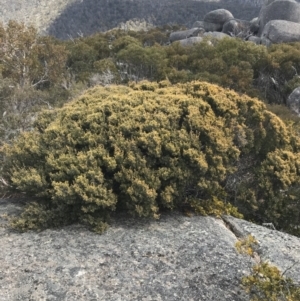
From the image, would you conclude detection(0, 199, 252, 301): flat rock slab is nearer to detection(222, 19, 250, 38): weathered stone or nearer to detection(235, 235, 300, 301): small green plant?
detection(235, 235, 300, 301): small green plant

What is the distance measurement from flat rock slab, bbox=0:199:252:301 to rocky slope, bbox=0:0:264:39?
7426 cm

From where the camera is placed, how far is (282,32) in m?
34.9

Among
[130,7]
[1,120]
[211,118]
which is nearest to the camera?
[211,118]

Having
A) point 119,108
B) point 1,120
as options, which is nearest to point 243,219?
point 119,108

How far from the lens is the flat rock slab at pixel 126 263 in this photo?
5.61 m

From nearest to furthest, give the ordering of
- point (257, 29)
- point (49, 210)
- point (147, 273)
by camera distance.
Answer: point (147, 273) → point (49, 210) → point (257, 29)

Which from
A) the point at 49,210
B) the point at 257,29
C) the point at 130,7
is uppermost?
the point at 49,210

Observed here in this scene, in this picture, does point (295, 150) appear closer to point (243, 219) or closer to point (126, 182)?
point (243, 219)

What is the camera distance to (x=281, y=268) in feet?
21.1

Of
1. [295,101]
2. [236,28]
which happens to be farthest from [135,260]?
[236,28]

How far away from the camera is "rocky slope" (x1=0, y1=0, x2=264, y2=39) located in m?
79.7

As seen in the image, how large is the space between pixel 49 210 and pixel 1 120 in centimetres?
720

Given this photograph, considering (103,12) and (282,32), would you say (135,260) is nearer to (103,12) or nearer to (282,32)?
(282,32)

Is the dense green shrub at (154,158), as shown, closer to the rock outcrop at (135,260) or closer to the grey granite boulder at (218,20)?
the rock outcrop at (135,260)
